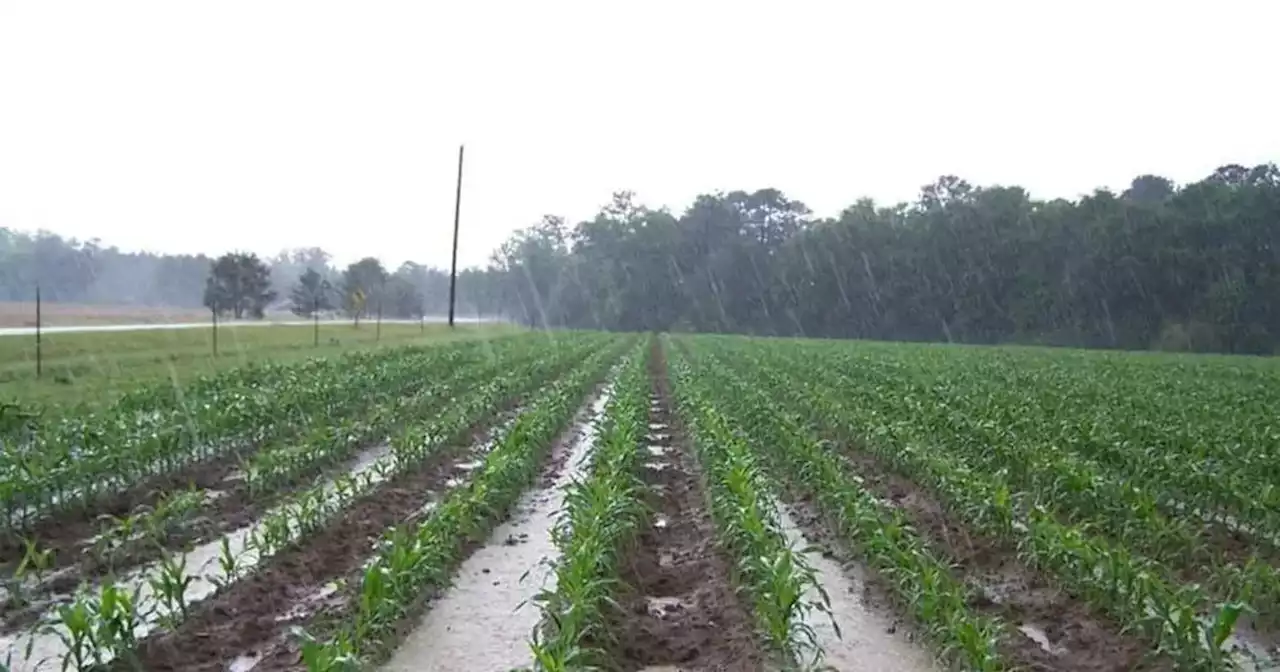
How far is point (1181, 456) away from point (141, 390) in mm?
14093

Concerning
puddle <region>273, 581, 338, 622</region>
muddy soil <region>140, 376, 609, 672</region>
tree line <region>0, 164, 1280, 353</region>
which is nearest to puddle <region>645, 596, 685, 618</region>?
muddy soil <region>140, 376, 609, 672</region>

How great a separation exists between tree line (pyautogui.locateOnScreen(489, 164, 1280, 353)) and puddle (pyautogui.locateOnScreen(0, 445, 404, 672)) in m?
55.6

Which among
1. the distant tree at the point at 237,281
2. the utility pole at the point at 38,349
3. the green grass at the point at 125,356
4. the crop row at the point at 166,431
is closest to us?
the crop row at the point at 166,431

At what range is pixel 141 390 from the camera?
559 inches

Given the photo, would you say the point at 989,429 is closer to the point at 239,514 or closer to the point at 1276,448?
the point at 1276,448

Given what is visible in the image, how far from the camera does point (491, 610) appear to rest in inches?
252

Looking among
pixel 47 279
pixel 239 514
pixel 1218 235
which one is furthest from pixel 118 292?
pixel 239 514

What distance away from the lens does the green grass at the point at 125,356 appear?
15.1 meters

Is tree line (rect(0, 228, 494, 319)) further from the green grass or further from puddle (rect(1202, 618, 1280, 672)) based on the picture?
puddle (rect(1202, 618, 1280, 672))

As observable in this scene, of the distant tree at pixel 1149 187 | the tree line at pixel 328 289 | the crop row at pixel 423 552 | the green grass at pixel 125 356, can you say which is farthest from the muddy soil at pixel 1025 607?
the distant tree at pixel 1149 187

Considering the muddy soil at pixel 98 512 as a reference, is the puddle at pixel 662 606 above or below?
below

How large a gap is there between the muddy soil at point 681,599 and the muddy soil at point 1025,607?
125cm

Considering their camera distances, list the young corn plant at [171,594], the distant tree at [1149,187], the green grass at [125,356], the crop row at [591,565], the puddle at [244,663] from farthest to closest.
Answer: the distant tree at [1149,187] < the green grass at [125,356] < the young corn plant at [171,594] < the puddle at [244,663] < the crop row at [591,565]

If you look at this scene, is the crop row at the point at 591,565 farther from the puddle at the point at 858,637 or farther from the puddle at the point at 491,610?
the puddle at the point at 858,637
